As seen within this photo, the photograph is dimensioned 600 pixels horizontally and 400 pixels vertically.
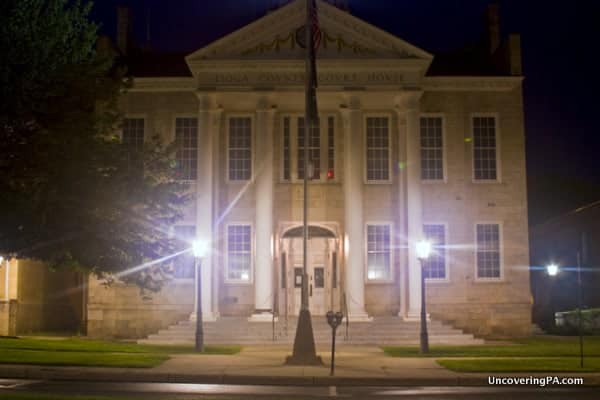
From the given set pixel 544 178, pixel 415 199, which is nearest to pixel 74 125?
pixel 415 199

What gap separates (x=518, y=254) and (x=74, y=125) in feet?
65.8

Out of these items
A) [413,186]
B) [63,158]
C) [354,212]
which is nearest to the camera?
[63,158]

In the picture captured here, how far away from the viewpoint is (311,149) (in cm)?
3381

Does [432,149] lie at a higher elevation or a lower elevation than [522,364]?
higher

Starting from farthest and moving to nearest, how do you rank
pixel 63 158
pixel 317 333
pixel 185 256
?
1. pixel 185 256
2. pixel 317 333
3. pixel 63 158

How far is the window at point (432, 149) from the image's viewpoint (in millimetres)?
33781

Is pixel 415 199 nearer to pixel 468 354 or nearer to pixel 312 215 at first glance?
pixel 312 215

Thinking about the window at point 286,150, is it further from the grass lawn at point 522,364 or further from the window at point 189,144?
the grass lawn at point 522,364

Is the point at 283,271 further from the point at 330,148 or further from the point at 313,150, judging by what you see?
the point at 330,148

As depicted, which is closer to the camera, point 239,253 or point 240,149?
point 239,253

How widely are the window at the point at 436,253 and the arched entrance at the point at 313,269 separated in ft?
12.4

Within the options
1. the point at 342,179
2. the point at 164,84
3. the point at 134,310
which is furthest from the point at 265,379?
the point at 164,84

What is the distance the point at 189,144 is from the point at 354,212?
7871mm

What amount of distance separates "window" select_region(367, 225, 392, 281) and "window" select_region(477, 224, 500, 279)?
3822 millimetres
